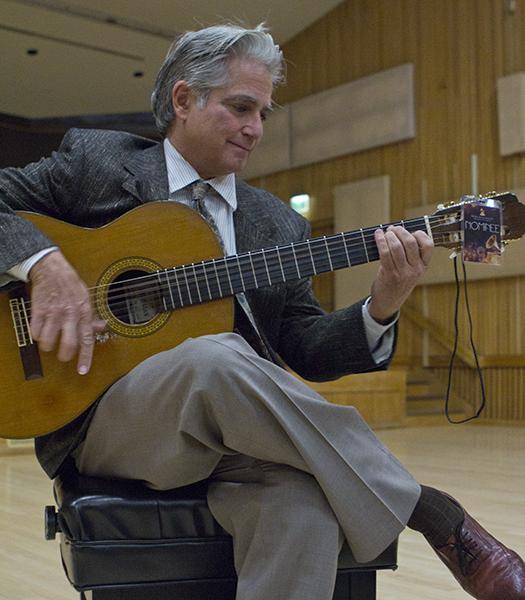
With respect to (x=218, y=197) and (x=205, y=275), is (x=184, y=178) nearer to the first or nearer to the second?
(x=218, y=197)

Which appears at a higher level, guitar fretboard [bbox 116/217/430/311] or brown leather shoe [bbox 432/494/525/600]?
guitar fretboard [bbox 116/217/430/311]

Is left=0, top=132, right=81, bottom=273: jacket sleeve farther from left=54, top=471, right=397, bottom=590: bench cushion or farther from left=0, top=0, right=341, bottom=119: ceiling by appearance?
left=0, top=0, right=341, bottom=119: ceiling

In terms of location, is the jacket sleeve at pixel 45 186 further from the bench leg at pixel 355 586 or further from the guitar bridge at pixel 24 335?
the bench leg at pixel 355 586

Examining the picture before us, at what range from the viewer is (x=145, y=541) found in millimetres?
1404

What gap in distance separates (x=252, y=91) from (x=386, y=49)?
25.6 feet

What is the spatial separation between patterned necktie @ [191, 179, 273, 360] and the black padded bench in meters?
0.36

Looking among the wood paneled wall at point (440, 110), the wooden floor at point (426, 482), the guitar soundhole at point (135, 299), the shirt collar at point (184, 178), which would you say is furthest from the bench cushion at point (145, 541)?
the wood paneled wall at point (440, 110)

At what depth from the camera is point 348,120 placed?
9305 mm

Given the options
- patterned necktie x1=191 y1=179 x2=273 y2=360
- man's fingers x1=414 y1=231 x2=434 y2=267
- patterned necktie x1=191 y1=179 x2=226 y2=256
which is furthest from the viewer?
patterned necktie x1=191 y1=179 x2=226 y2=256

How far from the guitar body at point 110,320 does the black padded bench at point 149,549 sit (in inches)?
6.7

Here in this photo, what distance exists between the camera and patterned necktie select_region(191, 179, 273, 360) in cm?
167

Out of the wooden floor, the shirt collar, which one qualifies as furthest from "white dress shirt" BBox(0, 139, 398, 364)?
the wooden floor

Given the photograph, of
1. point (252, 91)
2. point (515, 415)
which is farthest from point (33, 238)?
point (515, 415)

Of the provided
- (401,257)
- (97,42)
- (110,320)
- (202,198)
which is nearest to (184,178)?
(202,198)
